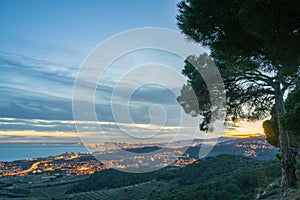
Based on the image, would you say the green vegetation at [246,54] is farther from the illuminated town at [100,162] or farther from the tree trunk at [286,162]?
the illuminated town at [100,162]

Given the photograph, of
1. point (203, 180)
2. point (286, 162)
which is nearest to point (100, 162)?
point (203, 180)

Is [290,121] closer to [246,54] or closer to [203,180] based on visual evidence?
[246,54]

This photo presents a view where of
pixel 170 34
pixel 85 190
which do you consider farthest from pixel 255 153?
pixel 170 34

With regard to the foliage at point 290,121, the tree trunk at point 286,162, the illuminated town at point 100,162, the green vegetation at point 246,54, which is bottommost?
the illuminated town at point 100,162

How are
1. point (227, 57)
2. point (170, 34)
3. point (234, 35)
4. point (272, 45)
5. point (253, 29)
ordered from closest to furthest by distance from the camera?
point (253, 29) < point (272, 45) < point (234, 35) < point (227, 57) < point (170, 34)

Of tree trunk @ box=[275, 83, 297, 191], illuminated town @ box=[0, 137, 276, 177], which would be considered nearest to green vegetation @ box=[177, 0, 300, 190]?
tree trunk @ box=[275, 83, 297, 191]

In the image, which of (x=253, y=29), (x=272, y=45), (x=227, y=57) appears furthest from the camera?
(x=227, y=57)

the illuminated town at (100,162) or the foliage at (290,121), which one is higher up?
the foliage at (290,121)

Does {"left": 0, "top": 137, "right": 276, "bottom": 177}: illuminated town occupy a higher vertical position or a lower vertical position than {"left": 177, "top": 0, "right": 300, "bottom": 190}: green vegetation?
lower

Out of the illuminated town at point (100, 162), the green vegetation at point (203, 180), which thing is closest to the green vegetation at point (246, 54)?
the green vegetation at point (203, 180)

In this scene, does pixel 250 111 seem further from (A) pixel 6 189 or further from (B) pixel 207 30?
(A) pixel 6 189

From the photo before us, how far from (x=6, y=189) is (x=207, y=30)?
49442 millimetres

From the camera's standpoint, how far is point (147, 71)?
981 centimetres

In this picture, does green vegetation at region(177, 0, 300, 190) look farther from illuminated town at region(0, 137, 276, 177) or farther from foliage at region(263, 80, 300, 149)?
illuminated town at region(0, 137, 276, 177)
